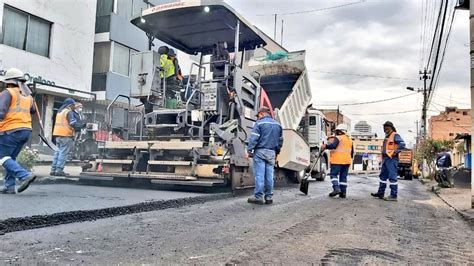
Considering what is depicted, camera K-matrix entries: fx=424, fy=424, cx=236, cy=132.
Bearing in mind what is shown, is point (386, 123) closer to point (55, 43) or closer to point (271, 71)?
point (271, 71)

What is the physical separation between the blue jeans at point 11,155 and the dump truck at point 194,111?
1.72m

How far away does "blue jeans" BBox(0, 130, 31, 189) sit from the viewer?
5.51 m

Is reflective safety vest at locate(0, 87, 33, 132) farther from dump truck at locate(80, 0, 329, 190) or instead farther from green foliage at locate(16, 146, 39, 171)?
green foliage at locate(16, 146, 39, 171)

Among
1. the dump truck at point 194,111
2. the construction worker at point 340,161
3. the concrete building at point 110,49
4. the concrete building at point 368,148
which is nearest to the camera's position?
the dump truck at point 194,111

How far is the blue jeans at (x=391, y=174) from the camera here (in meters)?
7.76

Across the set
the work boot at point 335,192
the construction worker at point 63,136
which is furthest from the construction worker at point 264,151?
the construction worker at point 63,136

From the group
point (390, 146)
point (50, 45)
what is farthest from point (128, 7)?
point (390, 146)

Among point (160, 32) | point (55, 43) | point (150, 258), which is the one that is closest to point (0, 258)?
point (150, 258)

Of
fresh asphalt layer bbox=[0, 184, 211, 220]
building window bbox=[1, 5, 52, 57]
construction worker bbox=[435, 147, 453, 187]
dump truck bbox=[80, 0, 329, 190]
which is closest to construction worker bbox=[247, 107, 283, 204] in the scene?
dump truck bbox=[80, 0, 329, 190]

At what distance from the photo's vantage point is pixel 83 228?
3.85 metres

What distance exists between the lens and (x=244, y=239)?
3.60m

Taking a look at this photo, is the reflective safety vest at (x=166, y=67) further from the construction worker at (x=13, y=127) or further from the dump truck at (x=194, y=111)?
the construction worker at (x=13, y=127)

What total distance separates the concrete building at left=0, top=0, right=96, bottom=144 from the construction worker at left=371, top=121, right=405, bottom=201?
9180mm

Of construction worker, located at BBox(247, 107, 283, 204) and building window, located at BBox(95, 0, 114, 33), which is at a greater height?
building window, located at BBox(95, 0, 114, 33)
